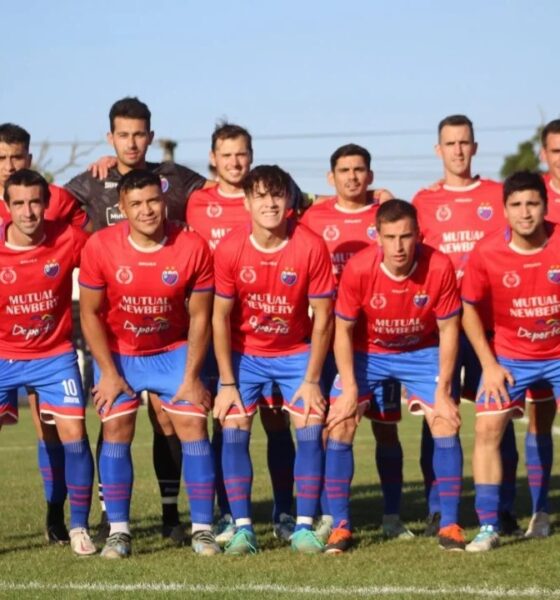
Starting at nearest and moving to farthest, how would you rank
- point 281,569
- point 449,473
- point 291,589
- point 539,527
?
point 291,589 → point 281,569 → point 449,473 → point 539,527

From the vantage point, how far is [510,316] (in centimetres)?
830

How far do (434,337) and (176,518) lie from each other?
2.15m

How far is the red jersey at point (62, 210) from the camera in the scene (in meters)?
9.00

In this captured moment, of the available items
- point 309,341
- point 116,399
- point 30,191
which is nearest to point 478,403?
point 309,341

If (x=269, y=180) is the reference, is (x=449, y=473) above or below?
below

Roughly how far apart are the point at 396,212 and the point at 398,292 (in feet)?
1.79

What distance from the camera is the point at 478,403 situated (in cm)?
831

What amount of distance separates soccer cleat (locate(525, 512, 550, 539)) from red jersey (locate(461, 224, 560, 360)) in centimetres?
113

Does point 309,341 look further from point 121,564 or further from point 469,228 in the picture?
point 121,564

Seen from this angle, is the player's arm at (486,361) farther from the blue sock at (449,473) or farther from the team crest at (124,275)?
the team crest at (124,275)

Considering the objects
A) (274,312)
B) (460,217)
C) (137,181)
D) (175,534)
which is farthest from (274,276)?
(175,534)

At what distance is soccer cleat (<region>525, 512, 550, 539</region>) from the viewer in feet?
28.0

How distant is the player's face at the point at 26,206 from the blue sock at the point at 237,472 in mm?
1812

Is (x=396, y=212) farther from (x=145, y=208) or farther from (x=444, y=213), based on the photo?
(x=145, y=208)
